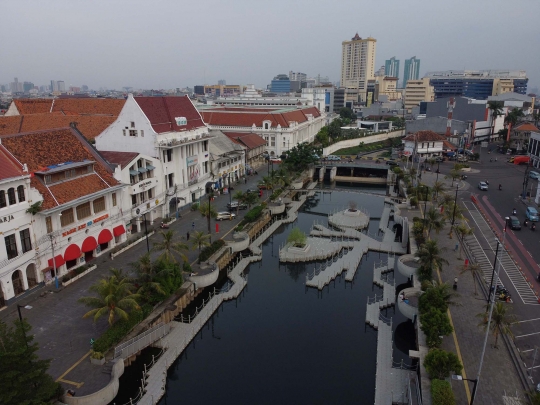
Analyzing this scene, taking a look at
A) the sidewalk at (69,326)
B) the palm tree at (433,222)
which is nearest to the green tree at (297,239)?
the sidewalk at (69,326)

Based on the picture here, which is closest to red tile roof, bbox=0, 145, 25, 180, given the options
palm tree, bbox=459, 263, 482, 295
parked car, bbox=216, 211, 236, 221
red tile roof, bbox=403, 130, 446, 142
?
parked car, bbox=216, 211, 236, 221

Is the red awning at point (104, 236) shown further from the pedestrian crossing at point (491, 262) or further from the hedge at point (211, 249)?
the pedestrian crossing at point (491, 262)

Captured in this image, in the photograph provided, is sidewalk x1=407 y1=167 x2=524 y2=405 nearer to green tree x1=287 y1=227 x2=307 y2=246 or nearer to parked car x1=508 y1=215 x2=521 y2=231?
green tree x1=287 y1=227 x2=307 y2=246

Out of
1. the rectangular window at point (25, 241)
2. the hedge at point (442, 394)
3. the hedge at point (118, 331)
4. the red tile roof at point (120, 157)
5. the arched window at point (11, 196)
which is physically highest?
the red tile roof at point (120, 157)

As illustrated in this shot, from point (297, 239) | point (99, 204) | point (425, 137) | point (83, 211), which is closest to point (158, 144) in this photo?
point (99, 204)

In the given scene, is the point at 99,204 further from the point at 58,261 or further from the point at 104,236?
the point at 58,261

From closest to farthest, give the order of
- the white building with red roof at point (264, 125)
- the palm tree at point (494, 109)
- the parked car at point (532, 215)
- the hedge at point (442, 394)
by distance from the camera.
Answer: the hedge at point (442, 394) < the parked car at point (532, 215) < the white building with red roof at point (264, 125) < the palm tree at point (494, 109)

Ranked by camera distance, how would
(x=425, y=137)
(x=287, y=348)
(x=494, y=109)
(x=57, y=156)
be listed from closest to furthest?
(x=287, y=348)
(x=57, y=156)
(x=425, y=137)
(x=494, y=109)
